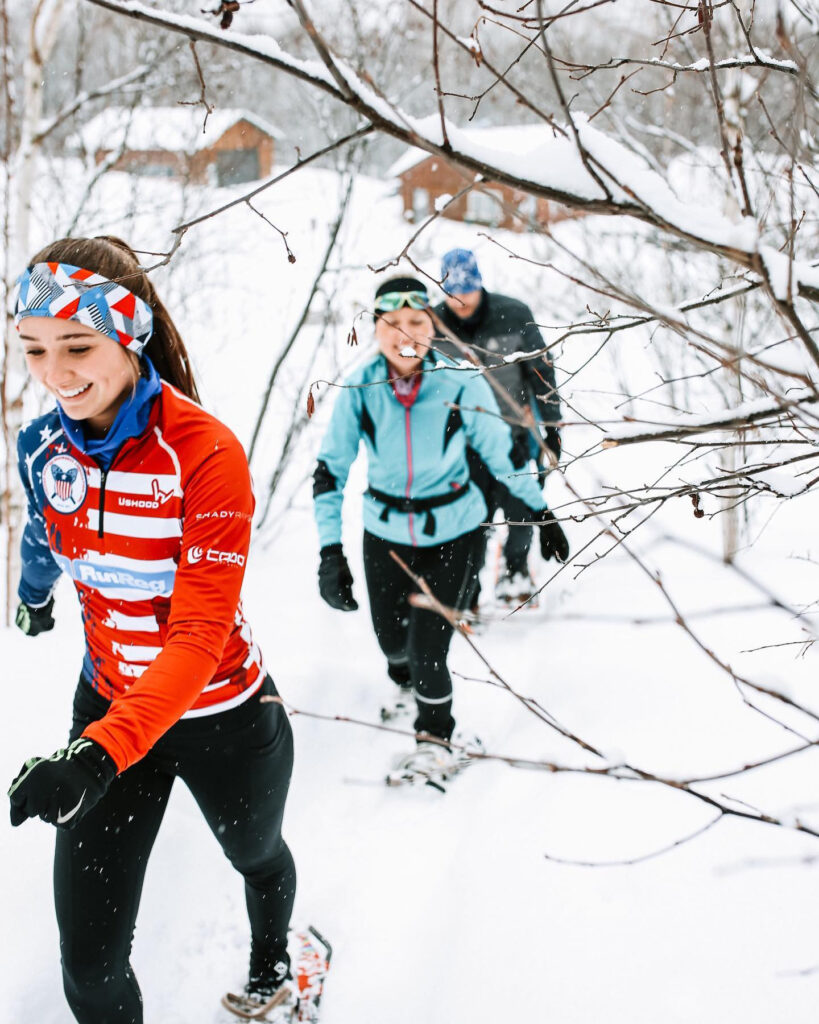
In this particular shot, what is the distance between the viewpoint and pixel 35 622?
2496 millimetres

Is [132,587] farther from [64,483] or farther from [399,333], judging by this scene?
[399,333]

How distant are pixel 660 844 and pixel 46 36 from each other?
482 centimetres

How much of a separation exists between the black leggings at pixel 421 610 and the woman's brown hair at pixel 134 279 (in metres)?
1.46

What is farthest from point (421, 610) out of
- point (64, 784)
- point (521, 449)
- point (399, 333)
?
point (64, 784)

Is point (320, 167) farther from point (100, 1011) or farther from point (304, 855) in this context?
point (100, 1011)

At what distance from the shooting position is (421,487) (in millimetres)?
3332

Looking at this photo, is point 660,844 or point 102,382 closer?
point 102,382

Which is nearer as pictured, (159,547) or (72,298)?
(72,298)

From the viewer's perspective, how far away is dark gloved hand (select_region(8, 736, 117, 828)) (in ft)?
4.96

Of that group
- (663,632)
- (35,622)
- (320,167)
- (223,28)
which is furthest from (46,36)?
(663,632)

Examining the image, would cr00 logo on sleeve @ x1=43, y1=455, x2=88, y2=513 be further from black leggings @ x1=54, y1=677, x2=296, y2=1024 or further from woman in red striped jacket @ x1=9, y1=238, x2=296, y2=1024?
black leggings @ x1=54, y1=677, x2=296, y2=1024

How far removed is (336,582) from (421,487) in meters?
0.54

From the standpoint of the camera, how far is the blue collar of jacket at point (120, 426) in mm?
1847

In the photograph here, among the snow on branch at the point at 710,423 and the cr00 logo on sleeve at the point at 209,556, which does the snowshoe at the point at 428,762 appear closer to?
the cr00 logo on sleeve at the point at 209,556
